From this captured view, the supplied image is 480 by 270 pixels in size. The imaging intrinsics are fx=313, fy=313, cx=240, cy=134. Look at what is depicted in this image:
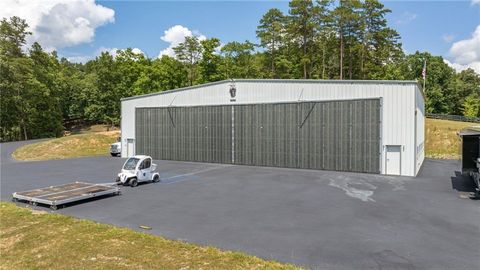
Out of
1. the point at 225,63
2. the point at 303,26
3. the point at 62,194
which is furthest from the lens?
the point at 225,63

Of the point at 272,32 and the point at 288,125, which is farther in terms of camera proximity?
the point at 272,32

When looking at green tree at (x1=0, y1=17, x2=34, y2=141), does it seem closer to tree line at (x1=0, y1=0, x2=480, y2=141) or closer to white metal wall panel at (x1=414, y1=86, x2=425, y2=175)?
tree line at (x1=0, y1=0, x2=480, y2=141)

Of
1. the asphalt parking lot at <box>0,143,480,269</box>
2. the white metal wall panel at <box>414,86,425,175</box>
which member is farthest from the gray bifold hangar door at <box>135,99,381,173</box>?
the asphalt parking lot at <box>0,143,480,269</box>

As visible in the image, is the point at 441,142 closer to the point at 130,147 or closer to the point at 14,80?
the point at 130,147

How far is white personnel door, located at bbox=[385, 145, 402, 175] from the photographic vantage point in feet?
71.9

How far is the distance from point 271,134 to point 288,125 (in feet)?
5.73

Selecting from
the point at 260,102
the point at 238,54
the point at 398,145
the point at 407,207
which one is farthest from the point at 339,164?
the point at 238,54

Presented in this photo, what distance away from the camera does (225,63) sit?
57250 mm

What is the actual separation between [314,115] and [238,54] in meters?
39.8

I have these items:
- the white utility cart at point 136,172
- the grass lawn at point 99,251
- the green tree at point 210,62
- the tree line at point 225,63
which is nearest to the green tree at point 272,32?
the tree line at point 225,63

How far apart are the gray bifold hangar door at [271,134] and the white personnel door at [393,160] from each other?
2.36 ft

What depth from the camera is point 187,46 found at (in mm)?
59125

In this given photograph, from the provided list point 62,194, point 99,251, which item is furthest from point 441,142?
point 99,251

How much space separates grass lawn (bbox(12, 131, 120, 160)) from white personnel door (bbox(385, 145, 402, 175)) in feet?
105
